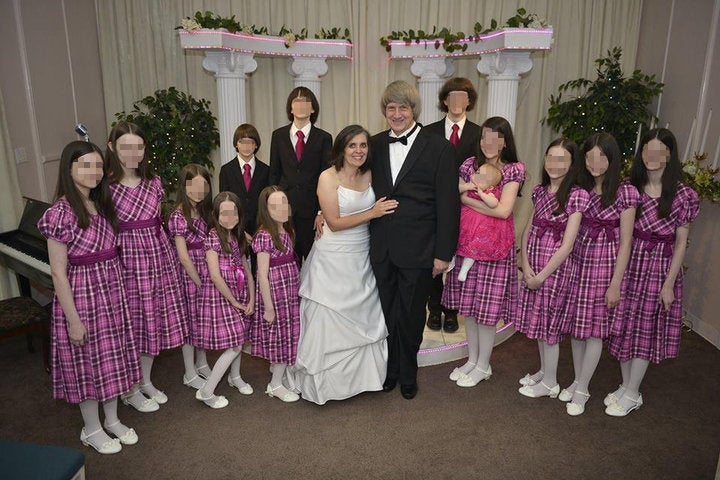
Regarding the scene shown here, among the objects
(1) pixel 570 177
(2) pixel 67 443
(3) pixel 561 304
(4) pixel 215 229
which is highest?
(1) pixel 570 177

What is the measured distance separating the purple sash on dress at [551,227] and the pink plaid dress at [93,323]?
2.22 meters

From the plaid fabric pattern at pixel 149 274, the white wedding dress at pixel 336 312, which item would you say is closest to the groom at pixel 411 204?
the white wedding dress at pixel 336 312

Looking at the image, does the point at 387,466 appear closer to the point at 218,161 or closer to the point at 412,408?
the point at 412,408

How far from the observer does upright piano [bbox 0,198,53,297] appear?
3584 mm

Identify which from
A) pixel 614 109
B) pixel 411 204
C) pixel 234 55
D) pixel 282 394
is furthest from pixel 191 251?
pixel 614 109

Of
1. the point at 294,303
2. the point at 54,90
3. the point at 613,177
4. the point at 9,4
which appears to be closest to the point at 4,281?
the point at 54,90

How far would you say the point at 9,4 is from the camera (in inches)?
173

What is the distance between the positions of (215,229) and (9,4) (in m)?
2.92

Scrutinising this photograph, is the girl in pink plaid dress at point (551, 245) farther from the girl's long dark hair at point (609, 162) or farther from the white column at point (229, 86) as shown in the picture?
the white column at point (229, 86)

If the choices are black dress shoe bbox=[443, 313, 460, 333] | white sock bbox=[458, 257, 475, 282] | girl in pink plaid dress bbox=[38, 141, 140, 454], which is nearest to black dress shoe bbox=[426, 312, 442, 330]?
black dress shoe bbox=[443, 313, 460, 333]

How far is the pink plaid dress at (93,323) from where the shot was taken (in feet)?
8.75

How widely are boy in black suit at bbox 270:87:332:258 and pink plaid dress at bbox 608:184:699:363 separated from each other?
6.68 feet

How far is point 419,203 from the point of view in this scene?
3141 millimetres

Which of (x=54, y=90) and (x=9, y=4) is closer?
(x=9, y=4)
